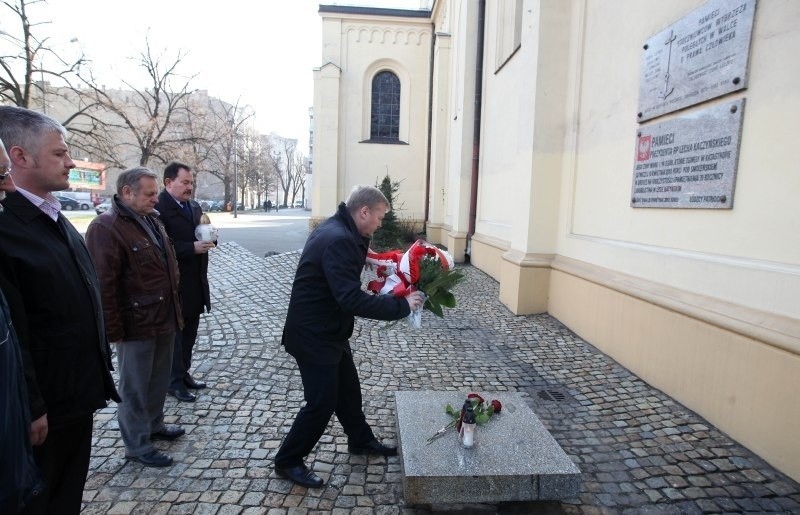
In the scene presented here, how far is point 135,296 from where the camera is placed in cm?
311

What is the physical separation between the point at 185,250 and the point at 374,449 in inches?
91.5

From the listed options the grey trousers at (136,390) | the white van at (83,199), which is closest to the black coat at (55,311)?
the grey trousers at (136,390)

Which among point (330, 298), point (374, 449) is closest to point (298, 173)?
point (374, 449)

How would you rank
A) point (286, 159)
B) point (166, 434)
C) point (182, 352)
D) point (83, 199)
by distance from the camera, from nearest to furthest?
point (166, 434) → point (182, 352) → point (83, 199) → point (286, 159)

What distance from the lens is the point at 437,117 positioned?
17312 mm

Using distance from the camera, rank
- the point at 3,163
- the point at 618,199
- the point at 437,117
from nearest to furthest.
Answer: the point at 3,163, the point at 618,199, the point at 437,117

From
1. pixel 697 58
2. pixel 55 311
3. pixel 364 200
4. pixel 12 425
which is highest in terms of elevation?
pixel 697 58

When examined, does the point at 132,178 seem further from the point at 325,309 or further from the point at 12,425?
the point at 12,425

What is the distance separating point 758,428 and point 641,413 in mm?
875

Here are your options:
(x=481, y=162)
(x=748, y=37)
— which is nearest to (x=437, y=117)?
(x=481, y=162)

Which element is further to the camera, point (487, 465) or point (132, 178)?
point (132, 178)

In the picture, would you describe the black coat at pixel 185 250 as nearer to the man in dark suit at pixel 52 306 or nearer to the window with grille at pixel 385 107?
the man in dark suit at pixel 52 306

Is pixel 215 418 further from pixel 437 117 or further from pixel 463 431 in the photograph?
pixel 437 117

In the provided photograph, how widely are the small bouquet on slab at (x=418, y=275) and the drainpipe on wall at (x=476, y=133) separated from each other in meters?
9.52
